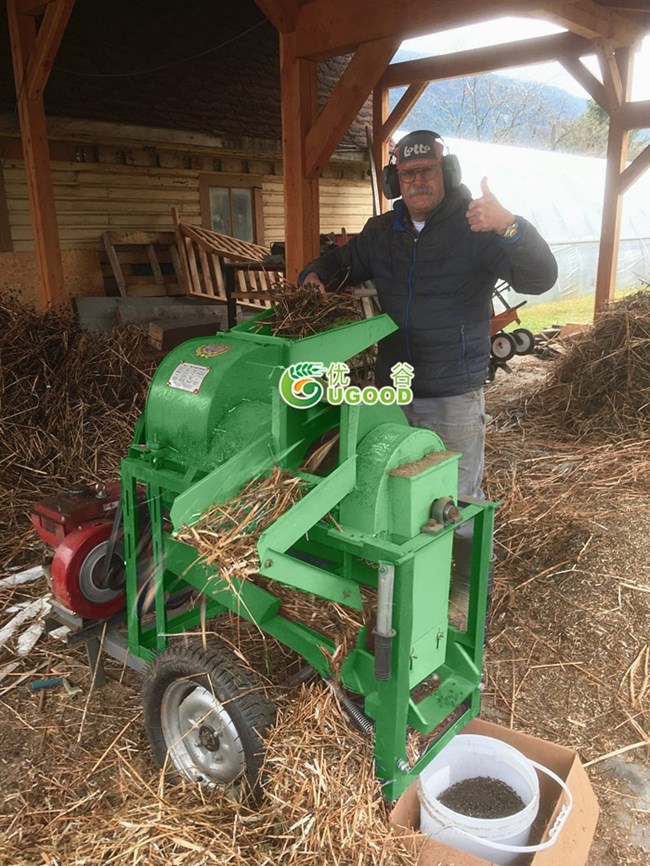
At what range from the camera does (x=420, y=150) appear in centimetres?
287

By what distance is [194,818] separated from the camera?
2150 mm

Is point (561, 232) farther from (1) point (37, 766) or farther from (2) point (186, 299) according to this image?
(1) point (37, 766)

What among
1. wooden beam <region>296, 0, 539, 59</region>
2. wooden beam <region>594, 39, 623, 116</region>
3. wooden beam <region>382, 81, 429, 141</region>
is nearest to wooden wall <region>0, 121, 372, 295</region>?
wooden beam <region>382, 81, 429, 141</region>

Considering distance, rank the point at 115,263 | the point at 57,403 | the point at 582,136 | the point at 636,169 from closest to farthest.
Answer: the point at 57,403
the point at 636,169
the point at 115,263
the point at 582,136

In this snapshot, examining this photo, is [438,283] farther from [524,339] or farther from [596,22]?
[596,22]

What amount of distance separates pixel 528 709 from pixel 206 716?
1459 millimetres

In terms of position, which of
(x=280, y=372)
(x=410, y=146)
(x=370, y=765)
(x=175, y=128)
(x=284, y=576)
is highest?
(x=175, y=128)

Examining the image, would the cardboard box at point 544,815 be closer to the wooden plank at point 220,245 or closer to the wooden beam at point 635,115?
the wooden plank at point 220,245

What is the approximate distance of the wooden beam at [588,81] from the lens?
26.4 feet

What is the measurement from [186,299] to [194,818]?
7.59 meters

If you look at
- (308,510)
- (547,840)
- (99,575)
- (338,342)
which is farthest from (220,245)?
(547,840)

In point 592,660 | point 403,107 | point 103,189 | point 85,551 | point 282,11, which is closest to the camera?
point 85,551


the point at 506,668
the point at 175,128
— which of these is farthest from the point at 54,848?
the point at 175,128

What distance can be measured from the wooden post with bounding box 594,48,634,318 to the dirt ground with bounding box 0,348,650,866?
15.4ft
